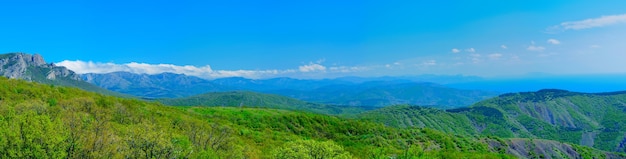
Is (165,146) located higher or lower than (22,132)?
lower

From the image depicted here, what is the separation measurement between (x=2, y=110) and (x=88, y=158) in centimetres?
2013

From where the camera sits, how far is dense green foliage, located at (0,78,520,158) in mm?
33531

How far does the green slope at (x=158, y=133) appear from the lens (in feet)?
110

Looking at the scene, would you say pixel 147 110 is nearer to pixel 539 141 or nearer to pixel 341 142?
pixel 341 142

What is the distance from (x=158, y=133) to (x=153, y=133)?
145 centimetres

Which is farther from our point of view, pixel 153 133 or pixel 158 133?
pixel 158 133

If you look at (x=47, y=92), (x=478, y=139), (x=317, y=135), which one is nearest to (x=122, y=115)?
(x=47, y=92)

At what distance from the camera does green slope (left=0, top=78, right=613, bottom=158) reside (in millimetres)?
33625

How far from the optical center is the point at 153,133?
4059 centimetres

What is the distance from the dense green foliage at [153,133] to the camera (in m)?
33.5

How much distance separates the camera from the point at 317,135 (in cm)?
11862

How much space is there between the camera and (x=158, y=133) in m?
42.0

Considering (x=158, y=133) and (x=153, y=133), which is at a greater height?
(x=153, y=133)

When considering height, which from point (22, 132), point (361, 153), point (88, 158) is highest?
point (22, 132)
